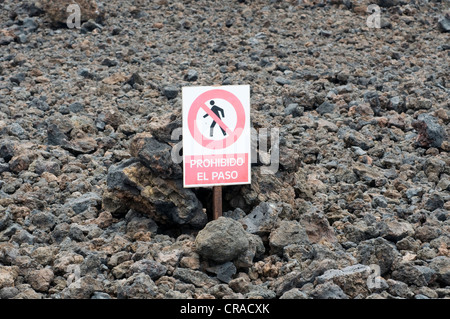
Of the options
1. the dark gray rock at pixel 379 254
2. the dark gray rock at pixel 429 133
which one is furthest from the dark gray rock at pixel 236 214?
the dark gray rock at pixel 429 133

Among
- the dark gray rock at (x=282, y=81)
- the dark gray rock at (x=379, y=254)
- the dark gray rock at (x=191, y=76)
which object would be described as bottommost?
the dark gray rock at (x=379, y=254)

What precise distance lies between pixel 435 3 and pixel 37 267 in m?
11.7

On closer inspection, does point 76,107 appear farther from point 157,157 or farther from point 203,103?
point 203,103

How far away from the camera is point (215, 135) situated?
5.24 metres

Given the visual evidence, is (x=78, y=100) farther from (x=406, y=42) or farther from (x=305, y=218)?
(x=406, y=42)

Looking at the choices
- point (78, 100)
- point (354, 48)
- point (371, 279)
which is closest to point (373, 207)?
point (371, 279)

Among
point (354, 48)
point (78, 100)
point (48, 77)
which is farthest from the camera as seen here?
point (354, 48)

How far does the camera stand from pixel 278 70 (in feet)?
35.4

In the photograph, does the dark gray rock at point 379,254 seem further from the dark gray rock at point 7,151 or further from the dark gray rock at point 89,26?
the dark gray rock at point 89,26

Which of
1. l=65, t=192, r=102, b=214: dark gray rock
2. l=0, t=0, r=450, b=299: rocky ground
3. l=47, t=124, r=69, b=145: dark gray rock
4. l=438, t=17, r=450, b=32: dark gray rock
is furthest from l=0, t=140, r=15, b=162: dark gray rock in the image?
l=438, t=17, r=450, b=32: dark gray rock

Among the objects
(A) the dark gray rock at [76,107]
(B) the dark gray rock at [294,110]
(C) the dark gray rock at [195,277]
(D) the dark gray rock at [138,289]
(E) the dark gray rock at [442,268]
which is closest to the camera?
(D) the dark gray rock at [138,289]

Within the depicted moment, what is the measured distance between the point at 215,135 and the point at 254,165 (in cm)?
74

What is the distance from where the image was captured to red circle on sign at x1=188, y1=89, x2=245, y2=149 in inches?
204

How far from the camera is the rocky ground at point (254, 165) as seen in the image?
465 cm
